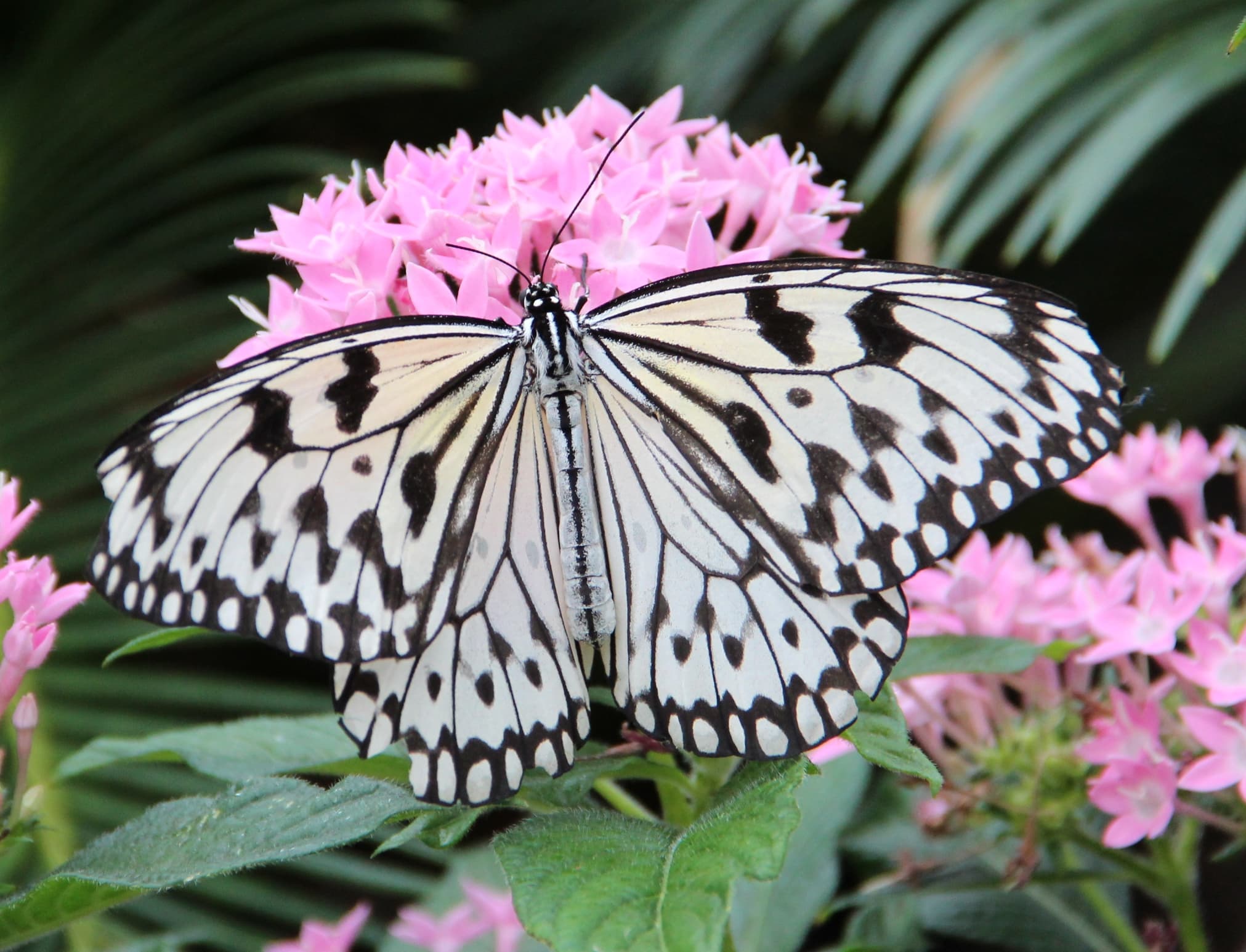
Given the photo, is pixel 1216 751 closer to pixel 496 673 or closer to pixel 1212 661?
pixel 1212 661

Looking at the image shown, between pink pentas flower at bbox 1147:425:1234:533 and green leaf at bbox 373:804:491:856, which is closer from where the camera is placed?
green leaf at bbox 373:804:491:856

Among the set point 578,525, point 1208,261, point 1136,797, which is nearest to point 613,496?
point 578,525

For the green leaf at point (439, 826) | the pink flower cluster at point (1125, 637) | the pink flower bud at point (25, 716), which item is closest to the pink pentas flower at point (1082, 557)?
the pink flower cluster at point (1125, 637)

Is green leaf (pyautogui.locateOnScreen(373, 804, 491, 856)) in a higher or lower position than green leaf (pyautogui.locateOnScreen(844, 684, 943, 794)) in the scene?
higher

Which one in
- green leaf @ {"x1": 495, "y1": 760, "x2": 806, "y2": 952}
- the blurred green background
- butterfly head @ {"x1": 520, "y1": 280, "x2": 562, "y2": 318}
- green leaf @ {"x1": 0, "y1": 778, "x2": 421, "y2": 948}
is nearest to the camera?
green leaf @ {"x1": 495, "y1": 760, "x2": 806, "y2": 952}

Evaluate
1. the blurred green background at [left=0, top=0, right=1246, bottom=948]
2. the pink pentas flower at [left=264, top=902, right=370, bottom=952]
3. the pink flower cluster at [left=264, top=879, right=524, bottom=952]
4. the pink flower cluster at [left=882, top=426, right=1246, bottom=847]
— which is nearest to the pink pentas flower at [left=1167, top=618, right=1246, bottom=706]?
the pink flower cluster at [left=882, top=426, right=1246, bottom=847]

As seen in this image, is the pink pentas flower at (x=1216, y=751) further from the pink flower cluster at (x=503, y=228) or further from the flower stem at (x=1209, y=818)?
the pink flower cluster at (x=503, y=228)

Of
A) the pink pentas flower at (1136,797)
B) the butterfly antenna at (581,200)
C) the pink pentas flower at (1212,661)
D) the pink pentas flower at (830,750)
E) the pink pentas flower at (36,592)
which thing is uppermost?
the butterfly antenna at (581,200)

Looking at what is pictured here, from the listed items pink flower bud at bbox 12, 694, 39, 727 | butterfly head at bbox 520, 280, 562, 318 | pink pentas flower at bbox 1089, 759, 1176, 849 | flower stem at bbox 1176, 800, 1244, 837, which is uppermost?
butterfly head at bbox 520, 280, 562, 318

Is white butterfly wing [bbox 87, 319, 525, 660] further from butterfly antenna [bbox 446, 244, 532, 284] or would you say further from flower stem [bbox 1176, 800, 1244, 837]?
flower stem [bbox 1176, 800, 1244, 837]
